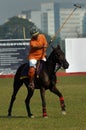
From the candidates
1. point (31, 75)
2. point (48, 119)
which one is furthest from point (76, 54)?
point (48, 119)

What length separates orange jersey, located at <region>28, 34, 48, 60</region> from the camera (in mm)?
19766

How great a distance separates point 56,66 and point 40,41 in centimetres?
82

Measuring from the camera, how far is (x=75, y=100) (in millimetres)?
27406

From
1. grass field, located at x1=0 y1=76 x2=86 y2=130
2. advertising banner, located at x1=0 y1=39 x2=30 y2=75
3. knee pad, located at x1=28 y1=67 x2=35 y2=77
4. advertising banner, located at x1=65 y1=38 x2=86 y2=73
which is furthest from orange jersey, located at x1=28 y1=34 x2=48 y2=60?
advertising banner, located at x1=65 y1=38 x2=86 y2=73

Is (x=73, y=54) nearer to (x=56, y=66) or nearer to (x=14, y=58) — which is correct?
(x=14, y=58)

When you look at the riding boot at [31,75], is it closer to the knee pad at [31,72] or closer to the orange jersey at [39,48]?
the knee pad at [31,72]

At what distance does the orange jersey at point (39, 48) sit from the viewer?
64.8ft

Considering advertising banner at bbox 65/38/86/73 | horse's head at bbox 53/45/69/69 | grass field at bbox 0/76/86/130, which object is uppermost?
horse's head at bbox 53/45/69/69

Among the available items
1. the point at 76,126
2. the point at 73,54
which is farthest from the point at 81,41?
the point at 76,126

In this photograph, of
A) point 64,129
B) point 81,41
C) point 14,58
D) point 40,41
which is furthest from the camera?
point 81,41

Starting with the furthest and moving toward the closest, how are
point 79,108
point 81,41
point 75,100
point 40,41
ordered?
point 81,41 < point 75,100 < point 79,108 < point 40,41

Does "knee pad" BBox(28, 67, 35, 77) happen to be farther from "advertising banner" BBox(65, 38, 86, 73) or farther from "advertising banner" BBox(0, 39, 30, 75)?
"advertising banner" BBox(65, 38, 86, 73)

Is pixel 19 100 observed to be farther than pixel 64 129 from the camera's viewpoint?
Yes

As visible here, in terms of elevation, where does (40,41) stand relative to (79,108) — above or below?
above
